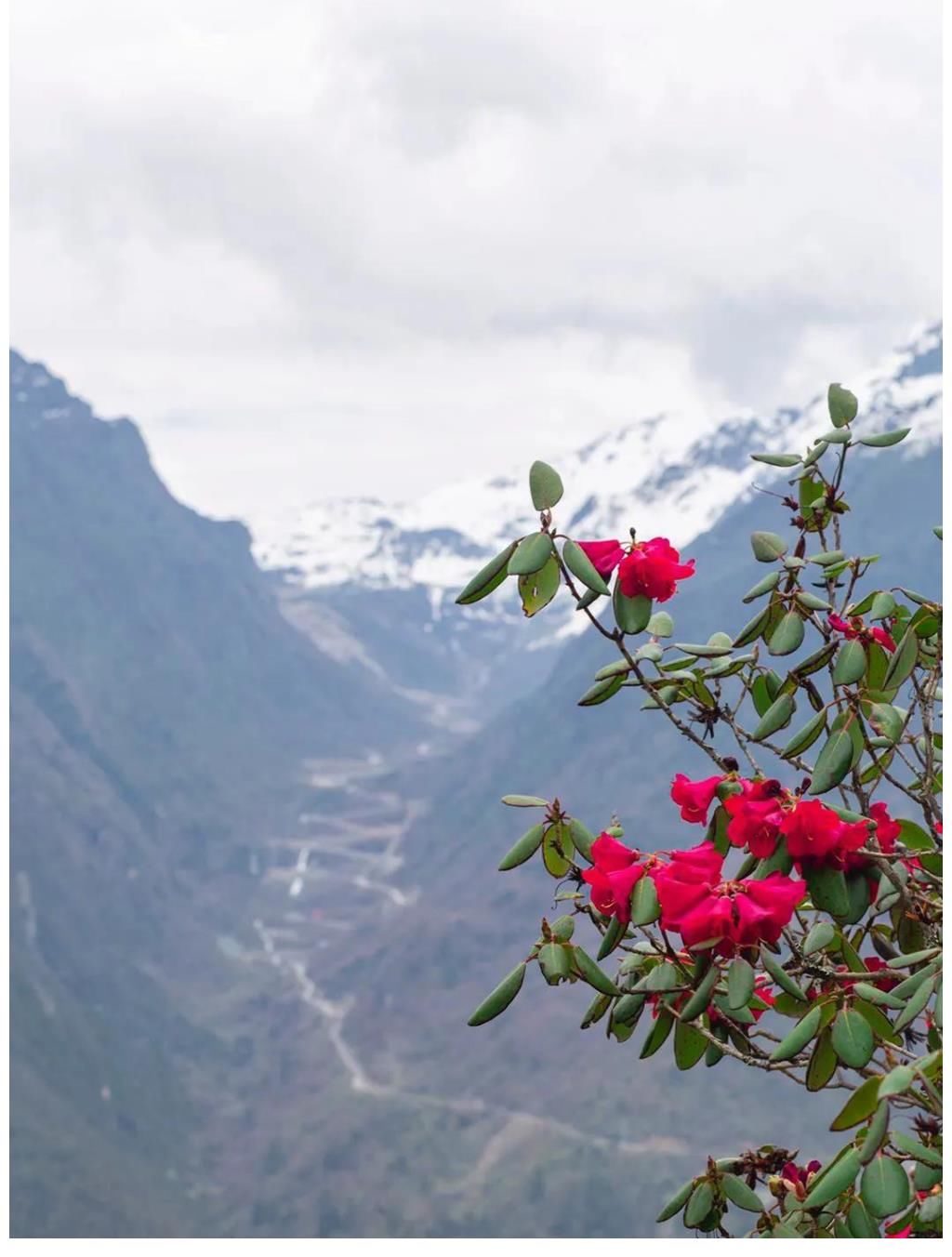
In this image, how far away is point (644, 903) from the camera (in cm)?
319

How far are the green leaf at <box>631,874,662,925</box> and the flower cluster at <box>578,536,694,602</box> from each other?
0.70m

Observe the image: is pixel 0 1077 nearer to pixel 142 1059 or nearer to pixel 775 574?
pixel 775 574

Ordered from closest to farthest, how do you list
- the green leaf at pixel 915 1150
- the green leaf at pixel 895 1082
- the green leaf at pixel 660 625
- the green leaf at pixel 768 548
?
1. the green leaf at pixel 895 1082
2. the green leaf at pixel 915 1150
3. the green leaf at pixel 768 548
4. the green leaf at pixel 660 625

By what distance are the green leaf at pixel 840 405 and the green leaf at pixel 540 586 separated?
121 centimetres

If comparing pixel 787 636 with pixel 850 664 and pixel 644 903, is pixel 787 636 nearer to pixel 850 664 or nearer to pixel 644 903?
pixel 850 664

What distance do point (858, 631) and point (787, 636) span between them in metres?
0.18

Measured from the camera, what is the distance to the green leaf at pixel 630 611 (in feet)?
11.4

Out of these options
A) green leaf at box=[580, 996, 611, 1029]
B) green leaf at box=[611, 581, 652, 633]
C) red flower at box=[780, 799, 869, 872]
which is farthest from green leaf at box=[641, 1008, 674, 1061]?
green leaf at box=[611, 581, 652, 633]

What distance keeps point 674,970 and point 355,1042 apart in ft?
595

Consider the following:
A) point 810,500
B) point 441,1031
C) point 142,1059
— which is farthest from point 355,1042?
point 810,500

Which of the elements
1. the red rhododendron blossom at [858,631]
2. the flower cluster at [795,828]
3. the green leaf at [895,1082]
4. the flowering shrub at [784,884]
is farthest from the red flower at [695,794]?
the green leaf at [895,1082]

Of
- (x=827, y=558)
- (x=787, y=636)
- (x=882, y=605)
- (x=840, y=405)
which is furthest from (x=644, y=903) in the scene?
(x=840, y=405)

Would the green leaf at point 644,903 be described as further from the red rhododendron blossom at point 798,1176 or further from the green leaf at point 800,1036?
the red rhododendron blossom at point 798,1176

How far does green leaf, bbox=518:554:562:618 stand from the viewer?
3.36m
